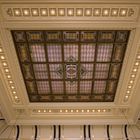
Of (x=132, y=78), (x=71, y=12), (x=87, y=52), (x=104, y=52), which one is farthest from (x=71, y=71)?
(x=71, y=12)

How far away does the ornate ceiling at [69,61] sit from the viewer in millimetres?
6051

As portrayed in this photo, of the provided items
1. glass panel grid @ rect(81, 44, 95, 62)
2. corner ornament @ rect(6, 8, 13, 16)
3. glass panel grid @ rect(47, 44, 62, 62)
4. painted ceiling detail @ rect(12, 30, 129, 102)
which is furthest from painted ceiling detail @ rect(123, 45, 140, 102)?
corner ornament @ rect(6, 8, 13, 16)

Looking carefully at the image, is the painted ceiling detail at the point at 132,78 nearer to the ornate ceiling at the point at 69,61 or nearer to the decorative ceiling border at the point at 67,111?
the ornate ceiling at the point at 69,61

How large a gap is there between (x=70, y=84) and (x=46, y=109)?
5.39ft

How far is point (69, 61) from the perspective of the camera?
24.6 feet

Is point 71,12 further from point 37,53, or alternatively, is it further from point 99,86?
point 99,86

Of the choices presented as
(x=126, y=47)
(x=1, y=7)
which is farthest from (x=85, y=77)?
(x=1, y=7)

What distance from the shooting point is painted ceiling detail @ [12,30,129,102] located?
22.3 ft

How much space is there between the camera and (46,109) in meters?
9.20

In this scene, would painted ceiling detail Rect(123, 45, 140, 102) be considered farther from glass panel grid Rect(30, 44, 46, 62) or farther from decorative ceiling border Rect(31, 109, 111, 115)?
glass panel grid Rect(30, 44, 46, 62)

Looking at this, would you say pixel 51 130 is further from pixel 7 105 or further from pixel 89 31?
pixel 89 31

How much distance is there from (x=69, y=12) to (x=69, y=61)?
6.25 feet

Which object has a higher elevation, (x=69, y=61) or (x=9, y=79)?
(x=69, y=61)

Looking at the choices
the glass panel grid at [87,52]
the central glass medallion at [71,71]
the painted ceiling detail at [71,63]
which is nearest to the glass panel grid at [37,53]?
the painted ceiling detail at [71,63]
